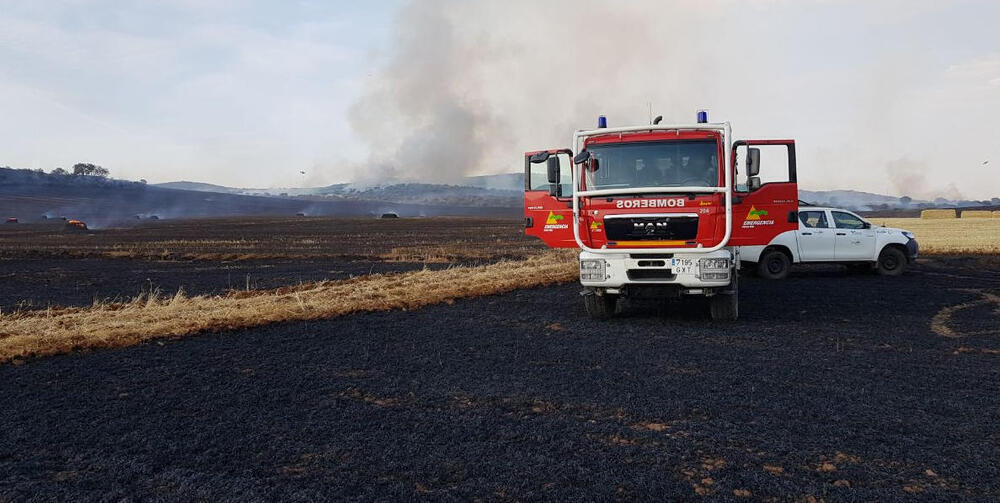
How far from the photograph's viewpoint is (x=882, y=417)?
6.41m

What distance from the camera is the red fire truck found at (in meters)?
10.9

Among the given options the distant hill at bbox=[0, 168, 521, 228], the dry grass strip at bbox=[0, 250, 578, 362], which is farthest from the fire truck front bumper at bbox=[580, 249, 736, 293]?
the distant hill at bbox=[0, 168, 521, 228]

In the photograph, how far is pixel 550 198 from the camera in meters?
12.1

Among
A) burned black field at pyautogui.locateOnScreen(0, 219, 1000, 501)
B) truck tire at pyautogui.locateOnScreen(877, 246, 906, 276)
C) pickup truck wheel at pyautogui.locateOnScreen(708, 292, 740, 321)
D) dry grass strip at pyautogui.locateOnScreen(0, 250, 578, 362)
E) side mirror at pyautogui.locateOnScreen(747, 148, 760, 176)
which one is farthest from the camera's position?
truck tire at pyautogui.locateOnScreen(877, 246, 906, 276)

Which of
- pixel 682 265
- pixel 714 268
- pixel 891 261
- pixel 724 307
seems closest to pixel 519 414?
pixel 682 265

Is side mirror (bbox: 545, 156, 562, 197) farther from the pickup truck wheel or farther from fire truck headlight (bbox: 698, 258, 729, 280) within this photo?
the pickup truck wheel

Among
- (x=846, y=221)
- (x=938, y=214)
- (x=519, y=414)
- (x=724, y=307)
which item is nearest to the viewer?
(x=519, y=414)

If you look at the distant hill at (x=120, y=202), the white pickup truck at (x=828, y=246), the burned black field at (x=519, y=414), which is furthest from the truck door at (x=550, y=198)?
the distant hill at (x=120, y=202)

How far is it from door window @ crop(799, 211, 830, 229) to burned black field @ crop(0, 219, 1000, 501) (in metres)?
7.85

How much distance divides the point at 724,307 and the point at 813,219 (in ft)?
29.9

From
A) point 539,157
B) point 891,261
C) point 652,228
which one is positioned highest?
point 539,157

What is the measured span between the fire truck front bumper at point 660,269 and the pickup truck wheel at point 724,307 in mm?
612

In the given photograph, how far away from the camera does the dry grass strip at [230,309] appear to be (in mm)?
10250

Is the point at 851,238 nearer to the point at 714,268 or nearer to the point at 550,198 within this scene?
the point at 714,268
